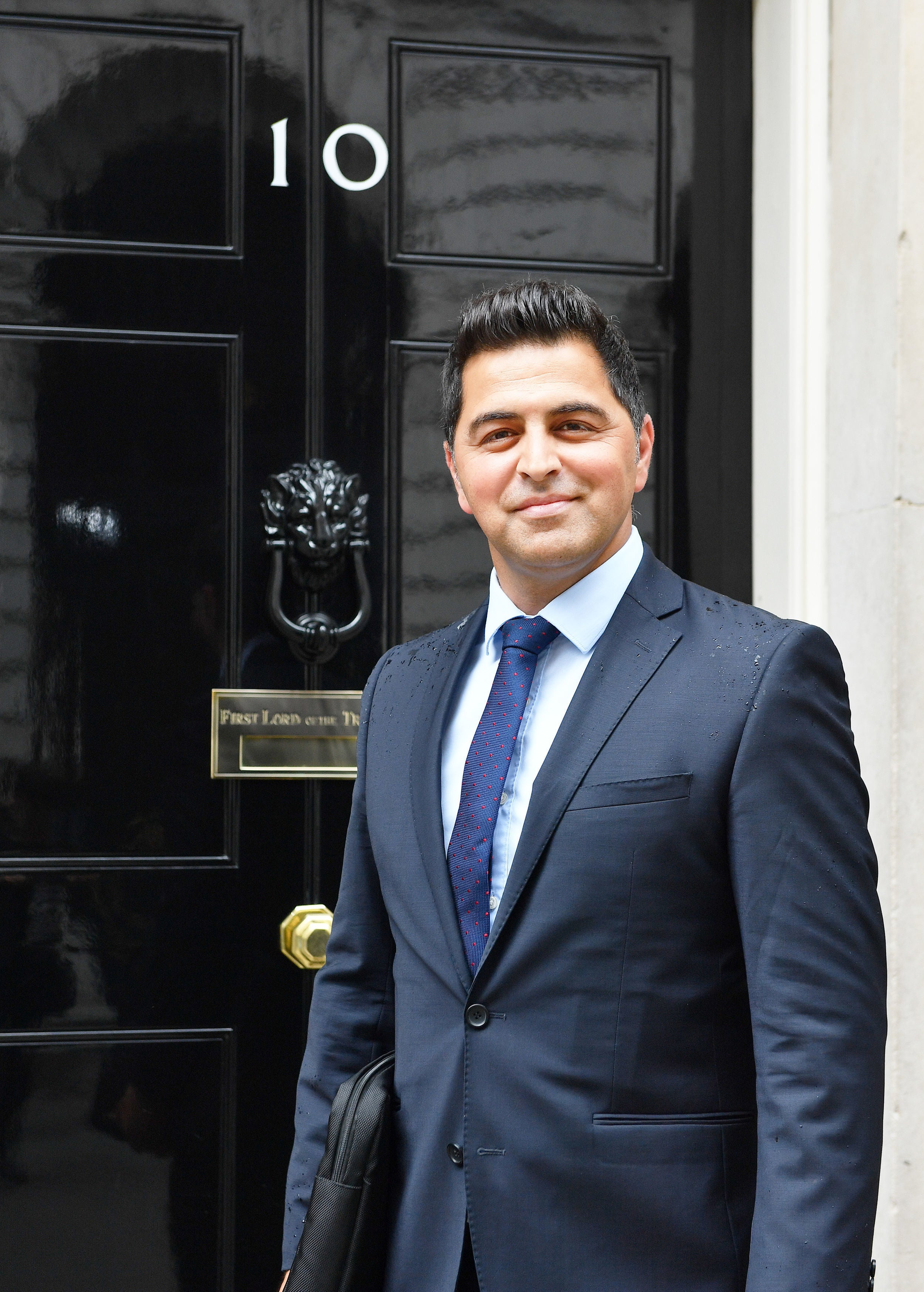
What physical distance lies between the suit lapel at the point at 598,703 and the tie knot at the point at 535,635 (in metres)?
0.09

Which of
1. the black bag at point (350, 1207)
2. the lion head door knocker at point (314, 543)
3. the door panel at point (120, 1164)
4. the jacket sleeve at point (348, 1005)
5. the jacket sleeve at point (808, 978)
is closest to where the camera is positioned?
the jacket sleeve at point (808, 978)

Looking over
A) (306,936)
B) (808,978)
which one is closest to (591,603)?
(808,978)

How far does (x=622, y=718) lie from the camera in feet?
5.32

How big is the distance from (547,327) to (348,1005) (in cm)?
103

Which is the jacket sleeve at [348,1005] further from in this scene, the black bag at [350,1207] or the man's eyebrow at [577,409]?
the man's eyebrow at [577,409]

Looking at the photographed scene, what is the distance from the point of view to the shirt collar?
1749mm

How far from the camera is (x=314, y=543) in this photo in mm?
2854

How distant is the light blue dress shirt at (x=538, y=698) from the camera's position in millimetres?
1674

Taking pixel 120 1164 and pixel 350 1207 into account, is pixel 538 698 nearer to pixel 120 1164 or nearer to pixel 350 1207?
pixel 350 1207

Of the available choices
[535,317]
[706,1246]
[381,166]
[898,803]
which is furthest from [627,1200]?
[381,166]

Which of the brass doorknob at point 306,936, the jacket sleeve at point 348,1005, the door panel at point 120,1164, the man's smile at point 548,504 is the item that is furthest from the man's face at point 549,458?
the door panel at point 120,1164

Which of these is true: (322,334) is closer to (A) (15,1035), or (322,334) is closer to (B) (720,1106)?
(A) (15,1035)

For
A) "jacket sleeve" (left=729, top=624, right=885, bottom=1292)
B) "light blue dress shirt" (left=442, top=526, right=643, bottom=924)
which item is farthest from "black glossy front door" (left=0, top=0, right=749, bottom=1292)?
"jacket sleeve" (left=729, top=624, right=885, bottom=1292)

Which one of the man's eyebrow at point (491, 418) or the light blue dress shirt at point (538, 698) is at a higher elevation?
the man's eyebrow at point (491, 418)
